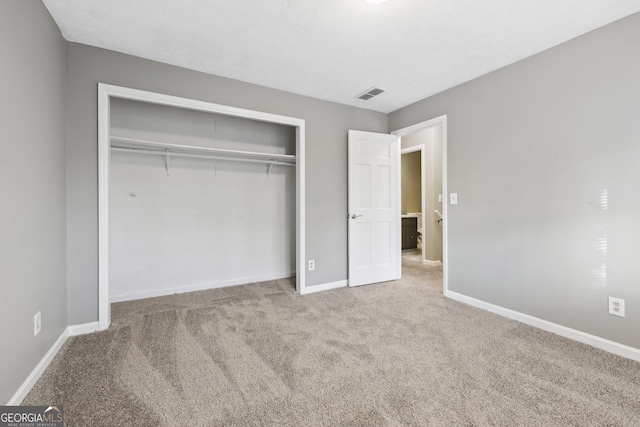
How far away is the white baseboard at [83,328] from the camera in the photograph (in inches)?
90.9

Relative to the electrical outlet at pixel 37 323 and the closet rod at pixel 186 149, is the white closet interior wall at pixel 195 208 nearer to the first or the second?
the closet rod at pixel 186 149

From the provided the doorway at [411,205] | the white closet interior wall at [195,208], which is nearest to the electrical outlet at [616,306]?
the white closet interior wall at [195,208]

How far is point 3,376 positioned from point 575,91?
13.4 feet

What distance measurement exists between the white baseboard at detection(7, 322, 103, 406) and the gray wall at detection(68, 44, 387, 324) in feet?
0.20

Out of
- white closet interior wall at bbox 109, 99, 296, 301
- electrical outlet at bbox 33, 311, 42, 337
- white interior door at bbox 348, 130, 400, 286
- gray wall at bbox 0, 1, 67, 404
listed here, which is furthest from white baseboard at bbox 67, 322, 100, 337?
white interior door at bbox 348, 130, 400, 286

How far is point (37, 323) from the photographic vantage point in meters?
1.75

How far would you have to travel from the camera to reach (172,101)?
2.68m

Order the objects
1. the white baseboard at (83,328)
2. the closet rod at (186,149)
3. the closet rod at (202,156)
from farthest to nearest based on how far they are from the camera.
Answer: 1. the closet rod at (202,156)
2. the closet rod at (186,149)
3. the white baseboard at (83,328)

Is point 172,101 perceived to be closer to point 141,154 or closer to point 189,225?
point 141,154

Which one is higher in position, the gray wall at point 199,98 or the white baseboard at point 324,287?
the gray wall at point 199,98

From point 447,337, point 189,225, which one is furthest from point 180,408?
point 189,225

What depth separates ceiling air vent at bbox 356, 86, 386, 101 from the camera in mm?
3260

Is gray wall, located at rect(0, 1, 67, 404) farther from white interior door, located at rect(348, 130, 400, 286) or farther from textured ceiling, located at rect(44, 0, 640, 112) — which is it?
white interior door, located at rect(348, 130, 400, 286)

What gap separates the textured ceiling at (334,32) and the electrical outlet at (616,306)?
2019 millimetres
